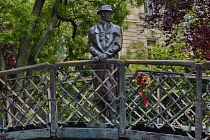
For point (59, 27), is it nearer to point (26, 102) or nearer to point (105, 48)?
point (105, 48)

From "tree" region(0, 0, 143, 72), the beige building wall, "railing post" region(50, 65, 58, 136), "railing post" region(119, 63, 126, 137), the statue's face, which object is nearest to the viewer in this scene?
"railing post" region(119, 63, 126, 137)

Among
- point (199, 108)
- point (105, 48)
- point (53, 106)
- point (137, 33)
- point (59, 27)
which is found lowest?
point (53, 106)

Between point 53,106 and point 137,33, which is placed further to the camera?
point 137,33

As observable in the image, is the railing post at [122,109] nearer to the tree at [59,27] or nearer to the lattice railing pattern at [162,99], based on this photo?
the lattice railing pattern at [162,99]

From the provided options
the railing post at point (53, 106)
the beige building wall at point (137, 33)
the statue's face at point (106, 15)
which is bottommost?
the railing post at point (53, 106)

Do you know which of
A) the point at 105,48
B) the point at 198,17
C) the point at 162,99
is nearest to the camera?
the point at 162,99

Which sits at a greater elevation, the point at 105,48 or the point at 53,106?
the point at 105,48

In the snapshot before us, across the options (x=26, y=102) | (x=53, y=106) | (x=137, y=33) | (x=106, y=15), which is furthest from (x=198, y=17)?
(x=137, y=33)

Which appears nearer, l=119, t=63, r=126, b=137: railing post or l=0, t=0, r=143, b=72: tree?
l=119, t=63, r=126, b=137: railing post

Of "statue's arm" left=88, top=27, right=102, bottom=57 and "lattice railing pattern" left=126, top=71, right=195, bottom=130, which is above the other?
"statue's arm" left=88, top=27, right=102, bottom=57

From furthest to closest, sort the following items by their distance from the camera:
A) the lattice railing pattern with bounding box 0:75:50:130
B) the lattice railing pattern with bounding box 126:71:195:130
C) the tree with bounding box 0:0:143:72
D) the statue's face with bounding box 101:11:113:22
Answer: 1. the tree with bounding box 0:0:143:72
2. the statue's face with bounding box 101:11:113:22
3. the lattice railing pattern with bounding box 0:75:50:130
4. the lattice railing pattern with bounding box 126:71:195:130

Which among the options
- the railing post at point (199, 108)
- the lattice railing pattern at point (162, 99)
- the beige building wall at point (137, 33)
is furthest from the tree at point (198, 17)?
→ the beige building wall at point (137, 33)

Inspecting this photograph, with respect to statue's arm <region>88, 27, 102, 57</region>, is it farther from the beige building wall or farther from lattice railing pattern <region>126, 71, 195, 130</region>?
the beige building wall

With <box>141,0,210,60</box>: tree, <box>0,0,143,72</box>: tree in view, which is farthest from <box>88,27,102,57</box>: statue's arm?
<box>0,0,143,72</box>: tree
